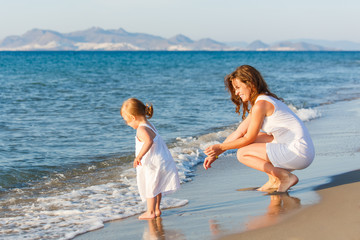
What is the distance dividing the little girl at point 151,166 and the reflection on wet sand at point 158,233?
263 mm

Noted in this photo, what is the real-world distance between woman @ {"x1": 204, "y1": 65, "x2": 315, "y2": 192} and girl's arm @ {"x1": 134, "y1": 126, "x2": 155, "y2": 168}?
1.70 feet

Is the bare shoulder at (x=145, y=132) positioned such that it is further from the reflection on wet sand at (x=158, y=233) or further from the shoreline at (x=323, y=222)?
the shoreline at (x=323, y=222)

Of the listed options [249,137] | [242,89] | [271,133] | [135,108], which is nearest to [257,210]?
[249,137]

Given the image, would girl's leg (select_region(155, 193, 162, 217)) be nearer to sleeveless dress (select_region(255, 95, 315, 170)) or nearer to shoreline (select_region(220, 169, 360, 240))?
shoreline (select_region(220, 169, 360, 240))

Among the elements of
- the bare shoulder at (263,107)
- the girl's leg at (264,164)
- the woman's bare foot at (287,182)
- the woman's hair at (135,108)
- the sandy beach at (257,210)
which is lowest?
the sandy beach at (257,210)

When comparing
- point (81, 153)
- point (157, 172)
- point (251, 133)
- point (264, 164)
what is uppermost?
point (251, 133)

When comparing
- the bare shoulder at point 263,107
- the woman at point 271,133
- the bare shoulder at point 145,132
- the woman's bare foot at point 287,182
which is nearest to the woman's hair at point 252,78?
the woman at point 271,133

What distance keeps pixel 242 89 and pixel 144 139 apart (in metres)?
1.05

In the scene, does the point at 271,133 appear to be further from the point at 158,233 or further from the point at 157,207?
the point at 158,233

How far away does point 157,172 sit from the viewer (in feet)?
13.3

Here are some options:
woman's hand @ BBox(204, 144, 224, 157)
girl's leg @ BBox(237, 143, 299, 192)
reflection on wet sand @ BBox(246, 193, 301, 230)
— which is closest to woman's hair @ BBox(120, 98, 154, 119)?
woman's hand @ BBox(204, 144, 224, 157)

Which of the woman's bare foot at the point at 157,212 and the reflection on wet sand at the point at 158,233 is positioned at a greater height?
the woman's bare foot at the point at 157,212

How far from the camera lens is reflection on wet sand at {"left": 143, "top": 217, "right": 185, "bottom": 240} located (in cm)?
340

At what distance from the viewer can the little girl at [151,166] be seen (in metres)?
A: 4.01
